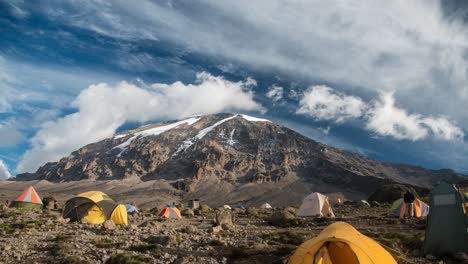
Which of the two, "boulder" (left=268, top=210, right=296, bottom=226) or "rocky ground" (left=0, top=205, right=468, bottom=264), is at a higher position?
"boulder" (left=268, top=210, right=296, bottom=226)

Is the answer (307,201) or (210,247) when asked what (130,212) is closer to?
(307,201)

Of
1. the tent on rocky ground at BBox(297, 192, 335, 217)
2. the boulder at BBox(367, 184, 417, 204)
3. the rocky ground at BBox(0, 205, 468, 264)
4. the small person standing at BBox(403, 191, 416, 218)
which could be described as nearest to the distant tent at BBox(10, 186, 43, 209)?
the rocky ground at BBox(0, 205, 468, 264)

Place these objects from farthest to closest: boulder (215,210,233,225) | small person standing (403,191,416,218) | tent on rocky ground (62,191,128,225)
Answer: small person standing (403,191,416,218)
tent on rocky ground (62,191,128,225)
boulder (215,210,233,225)

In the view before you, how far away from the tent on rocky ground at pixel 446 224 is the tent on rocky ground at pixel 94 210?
1920 centimetres

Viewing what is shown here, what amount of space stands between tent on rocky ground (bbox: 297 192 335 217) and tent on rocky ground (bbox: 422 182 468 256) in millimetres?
18897

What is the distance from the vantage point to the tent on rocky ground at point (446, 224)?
13.6 meters

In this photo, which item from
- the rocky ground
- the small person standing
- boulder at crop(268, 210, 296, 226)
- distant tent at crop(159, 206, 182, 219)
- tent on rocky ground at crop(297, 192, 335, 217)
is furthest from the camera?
distant tent at crop(159, 206, 182, 219)

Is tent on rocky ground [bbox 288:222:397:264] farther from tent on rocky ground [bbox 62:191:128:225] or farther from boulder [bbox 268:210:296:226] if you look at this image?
tent on rocky ground [bbox 62:191:128:225]

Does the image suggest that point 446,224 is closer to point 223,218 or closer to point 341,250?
point 341,250

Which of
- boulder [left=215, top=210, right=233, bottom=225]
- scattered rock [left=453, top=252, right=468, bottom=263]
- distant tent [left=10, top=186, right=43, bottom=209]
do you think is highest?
scattered rock [left=453, top=252, right=468, bottom=263]

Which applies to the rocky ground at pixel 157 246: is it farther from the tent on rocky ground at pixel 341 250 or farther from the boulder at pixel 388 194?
the boulder at pixel 388 194

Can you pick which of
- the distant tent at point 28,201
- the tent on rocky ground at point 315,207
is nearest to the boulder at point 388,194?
the tent on rocky ground at point 315,207

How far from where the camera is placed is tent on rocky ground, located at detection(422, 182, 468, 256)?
1362cm

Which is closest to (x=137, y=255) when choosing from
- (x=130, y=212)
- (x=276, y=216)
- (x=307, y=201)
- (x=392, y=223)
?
(x=276, y=216)
